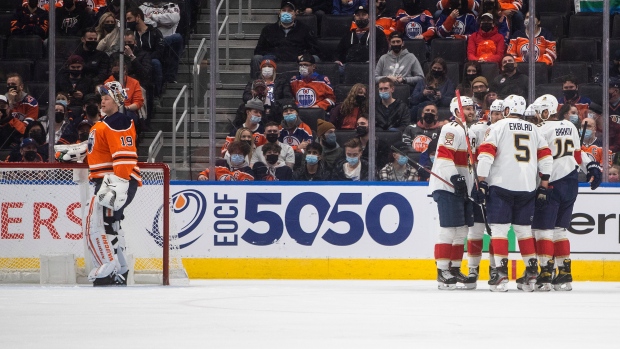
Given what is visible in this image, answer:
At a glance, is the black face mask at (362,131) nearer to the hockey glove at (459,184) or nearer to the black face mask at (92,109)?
the hockey glove at (459,184)

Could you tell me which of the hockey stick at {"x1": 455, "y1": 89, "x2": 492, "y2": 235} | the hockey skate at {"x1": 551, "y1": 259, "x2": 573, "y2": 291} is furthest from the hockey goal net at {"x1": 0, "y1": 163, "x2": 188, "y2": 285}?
the hockey skate at {"x1": 551, "y1": 259, "x2": 573, "y2": 291}

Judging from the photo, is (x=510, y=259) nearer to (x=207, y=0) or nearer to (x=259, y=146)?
(x=259, y=146)

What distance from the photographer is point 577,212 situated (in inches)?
425

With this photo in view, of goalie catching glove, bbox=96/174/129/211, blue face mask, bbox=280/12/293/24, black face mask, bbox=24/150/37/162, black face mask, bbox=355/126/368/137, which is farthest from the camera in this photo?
blue face mask, bbox=280/12/293/24

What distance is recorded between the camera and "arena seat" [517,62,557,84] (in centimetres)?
1078

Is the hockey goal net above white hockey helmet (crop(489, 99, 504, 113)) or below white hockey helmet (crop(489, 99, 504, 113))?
below

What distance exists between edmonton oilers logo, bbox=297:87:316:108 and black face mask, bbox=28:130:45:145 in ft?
7.65

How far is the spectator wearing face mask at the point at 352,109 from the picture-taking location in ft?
35.5

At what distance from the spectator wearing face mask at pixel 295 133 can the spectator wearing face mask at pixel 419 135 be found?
0.89 meters

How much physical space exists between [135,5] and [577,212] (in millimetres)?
4463

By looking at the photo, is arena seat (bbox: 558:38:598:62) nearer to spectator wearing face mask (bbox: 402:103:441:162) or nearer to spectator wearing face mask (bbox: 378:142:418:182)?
spectator wearing face mask (bbox: 402:103:441:162)

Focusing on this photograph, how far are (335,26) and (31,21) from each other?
290 centimetres

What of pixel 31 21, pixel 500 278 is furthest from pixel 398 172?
pixel 31 21

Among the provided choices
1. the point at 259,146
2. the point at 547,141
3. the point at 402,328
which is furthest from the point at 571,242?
the point at 402,328
